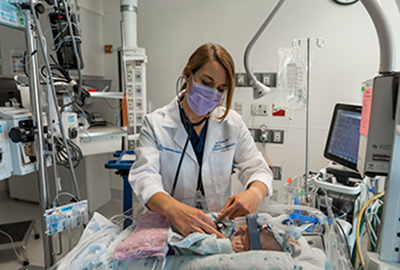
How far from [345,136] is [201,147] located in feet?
2.89

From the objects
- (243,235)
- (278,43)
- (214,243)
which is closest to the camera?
(214,243)

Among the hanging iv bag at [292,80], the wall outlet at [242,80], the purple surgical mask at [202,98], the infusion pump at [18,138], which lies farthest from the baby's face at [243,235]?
the wall outlet at [242,80]

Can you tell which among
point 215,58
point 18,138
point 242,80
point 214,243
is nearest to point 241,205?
point 214,243

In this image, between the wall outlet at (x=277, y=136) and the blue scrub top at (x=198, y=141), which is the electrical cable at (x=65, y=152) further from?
the wall outlet at (x=277, y=136)

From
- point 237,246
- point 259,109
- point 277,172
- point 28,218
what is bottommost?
point 28,218

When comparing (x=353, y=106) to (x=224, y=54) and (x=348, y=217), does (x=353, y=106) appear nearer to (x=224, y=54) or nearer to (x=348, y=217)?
(x=348, y=217)

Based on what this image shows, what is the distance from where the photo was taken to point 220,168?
133 centimetres

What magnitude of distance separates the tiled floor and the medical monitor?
6.03ft

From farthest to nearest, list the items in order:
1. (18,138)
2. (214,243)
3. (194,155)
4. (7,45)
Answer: (7,45) → (18,138) → (194,155) → (214,243)

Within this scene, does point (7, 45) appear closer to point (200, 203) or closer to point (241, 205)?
point (200, 203)

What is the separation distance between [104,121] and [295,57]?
2347mm

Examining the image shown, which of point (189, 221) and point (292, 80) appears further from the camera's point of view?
point (292, 80)

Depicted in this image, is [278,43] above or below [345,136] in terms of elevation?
above

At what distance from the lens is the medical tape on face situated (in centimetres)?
90
